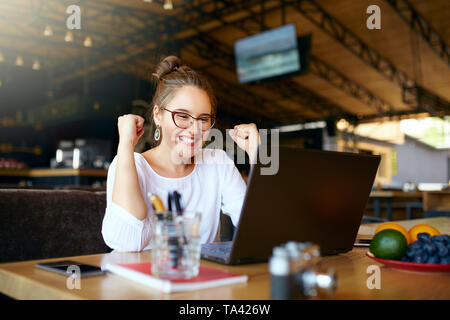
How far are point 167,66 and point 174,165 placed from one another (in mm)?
358

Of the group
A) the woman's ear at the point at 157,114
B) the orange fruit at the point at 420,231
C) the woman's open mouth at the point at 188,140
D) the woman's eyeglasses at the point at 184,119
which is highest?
the woman's ear at the point at 157,114

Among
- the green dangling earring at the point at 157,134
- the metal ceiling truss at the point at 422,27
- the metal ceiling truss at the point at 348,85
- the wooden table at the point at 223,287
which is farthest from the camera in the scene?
the metal ceiling truss at the point at 348,85

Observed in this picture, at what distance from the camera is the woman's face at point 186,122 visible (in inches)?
54.9

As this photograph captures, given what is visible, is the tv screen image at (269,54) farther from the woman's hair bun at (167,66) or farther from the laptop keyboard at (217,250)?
the laptop keyboard at (217,250)

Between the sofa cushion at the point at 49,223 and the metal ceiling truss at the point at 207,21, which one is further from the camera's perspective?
the metal ceiling truss at the point at 207,21

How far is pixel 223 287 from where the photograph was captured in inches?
27.8

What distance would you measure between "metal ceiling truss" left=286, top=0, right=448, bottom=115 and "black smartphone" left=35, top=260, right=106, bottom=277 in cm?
731

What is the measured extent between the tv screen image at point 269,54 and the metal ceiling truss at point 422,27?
68.6 inches

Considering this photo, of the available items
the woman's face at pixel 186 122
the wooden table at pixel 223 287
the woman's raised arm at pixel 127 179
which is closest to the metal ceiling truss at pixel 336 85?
the woman's face at pixel 186 122

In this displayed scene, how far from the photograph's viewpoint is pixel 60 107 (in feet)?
34.5

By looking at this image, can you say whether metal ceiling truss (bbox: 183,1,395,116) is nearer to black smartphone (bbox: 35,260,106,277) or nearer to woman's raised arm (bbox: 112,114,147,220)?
woman's raised arm (bbox: 112,114,147,220)

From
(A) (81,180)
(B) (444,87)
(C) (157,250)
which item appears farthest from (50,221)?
(B) (444,87)

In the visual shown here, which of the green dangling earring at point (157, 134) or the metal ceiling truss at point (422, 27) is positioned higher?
the metal ceiling truss at point (422, 27)
